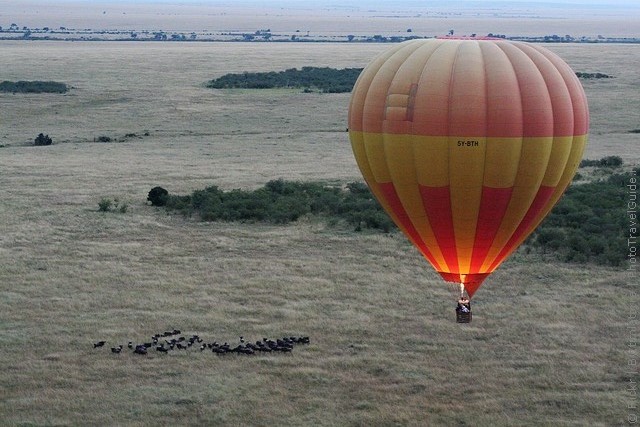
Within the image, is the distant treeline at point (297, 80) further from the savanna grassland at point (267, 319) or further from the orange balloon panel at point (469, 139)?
the orange balloon panel at point (469, 139)

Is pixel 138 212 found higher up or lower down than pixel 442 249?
lower down

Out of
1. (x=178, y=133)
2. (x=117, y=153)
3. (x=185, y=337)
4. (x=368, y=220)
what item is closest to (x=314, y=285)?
(x=185, y=337)

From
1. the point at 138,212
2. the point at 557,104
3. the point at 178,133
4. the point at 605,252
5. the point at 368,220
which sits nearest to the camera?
the point at 557,104

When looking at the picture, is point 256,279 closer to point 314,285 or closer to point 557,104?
point 314,285

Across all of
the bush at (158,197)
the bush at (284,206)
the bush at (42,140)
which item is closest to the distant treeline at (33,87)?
the bush at (42,140)

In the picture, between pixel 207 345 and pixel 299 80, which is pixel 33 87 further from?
pixel 207 345

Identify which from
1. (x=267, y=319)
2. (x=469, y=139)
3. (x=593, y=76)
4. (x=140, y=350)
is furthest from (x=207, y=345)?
(x=593, y=76)

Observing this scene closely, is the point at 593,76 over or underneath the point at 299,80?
over
